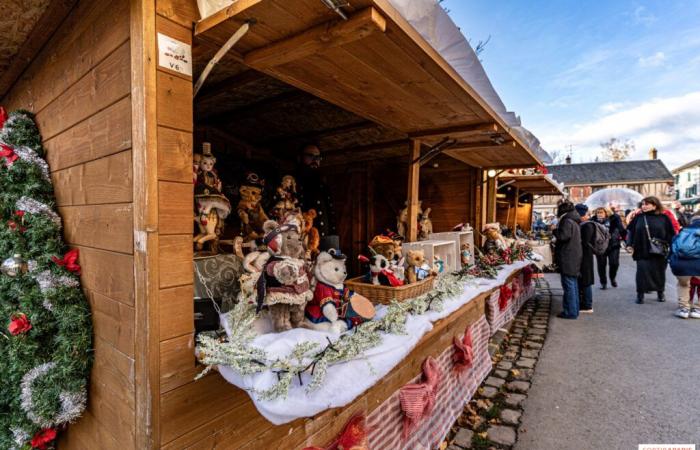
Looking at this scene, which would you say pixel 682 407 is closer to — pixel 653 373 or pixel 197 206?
pixel 653 373

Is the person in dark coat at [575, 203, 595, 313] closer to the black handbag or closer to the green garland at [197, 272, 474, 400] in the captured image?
the black handbag

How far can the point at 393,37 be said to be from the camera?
1.46 meters

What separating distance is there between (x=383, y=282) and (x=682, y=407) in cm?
306

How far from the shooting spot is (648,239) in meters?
5.95

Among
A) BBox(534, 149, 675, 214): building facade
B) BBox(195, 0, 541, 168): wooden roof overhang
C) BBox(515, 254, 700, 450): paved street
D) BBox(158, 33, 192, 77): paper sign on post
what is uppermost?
BBox(534, 149, 675, 214): building facade

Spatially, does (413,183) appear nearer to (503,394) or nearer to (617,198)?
(503,394)

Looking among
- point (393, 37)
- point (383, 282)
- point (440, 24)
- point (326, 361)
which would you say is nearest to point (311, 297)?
point (326, 361)

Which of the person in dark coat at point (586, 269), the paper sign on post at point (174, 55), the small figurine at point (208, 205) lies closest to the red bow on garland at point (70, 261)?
the small figurine at point (208, 205)

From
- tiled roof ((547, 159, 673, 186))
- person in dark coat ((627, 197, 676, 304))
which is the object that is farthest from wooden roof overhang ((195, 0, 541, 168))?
tiled roof ((547, 159, 673, 186))

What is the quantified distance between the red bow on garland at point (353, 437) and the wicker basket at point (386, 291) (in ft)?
2.25

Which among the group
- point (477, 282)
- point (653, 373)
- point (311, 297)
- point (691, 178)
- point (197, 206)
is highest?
point (691, 178)

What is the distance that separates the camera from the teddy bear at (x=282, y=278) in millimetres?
1518

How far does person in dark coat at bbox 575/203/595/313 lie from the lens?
5789 mm

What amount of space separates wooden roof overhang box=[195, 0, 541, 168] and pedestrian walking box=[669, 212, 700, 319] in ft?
14.8
